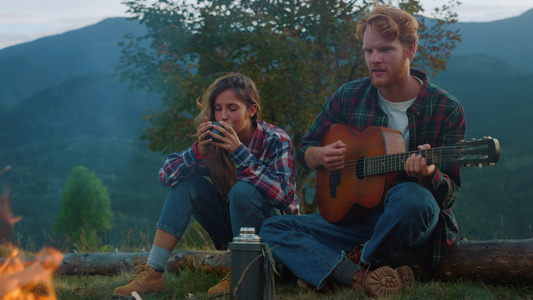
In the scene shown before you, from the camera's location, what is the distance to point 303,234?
320 cm

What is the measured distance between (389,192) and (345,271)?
1.73 ft

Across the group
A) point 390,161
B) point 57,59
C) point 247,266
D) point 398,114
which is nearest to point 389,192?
point 390,161

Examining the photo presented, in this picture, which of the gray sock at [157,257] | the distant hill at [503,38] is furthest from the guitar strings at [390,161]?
the distant hill at [503,38]

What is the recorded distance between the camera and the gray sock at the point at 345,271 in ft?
9.76

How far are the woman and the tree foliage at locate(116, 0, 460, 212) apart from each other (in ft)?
18.1

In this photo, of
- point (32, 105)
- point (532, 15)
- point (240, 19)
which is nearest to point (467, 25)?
point (532, 15)

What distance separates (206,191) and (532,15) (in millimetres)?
72829

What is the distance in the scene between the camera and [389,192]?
2975 millimetres

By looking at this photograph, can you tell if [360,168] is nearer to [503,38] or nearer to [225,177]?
[225,177]

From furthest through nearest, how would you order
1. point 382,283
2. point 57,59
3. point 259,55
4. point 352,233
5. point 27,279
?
point 57,59 < point 259,55 < point 352,233 < point 27,279 < point 382,283

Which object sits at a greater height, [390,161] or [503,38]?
[503,38]

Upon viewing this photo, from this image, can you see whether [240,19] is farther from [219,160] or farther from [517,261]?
[517,261]

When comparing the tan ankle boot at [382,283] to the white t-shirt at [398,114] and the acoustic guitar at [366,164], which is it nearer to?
the acoustic guitar at [366,164]

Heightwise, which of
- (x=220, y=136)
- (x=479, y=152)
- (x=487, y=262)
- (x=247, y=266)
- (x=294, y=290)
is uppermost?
(x=220, y=136)
